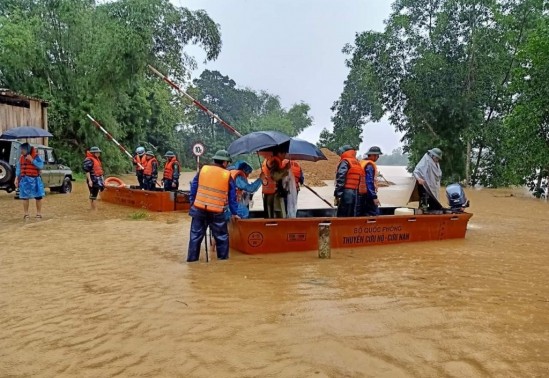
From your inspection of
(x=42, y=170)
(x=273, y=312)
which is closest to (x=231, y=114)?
(x=42, y=170)

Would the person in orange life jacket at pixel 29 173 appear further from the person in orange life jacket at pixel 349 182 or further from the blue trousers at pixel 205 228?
A: the person in orange life jacket at pixel 349 182

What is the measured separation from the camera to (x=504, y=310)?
4715 millimetres

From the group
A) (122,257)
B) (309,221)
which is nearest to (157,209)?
(122,257)

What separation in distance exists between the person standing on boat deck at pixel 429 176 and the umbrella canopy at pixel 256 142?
307 cm

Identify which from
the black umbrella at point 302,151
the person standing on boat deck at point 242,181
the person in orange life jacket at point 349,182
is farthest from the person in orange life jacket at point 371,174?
the person standing on boat deck at point 242,181

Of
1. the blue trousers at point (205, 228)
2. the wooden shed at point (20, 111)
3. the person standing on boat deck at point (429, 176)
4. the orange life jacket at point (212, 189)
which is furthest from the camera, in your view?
the wooden shed at point (20, 111)

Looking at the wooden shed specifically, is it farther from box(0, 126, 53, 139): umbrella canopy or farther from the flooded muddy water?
the flooded muddy water

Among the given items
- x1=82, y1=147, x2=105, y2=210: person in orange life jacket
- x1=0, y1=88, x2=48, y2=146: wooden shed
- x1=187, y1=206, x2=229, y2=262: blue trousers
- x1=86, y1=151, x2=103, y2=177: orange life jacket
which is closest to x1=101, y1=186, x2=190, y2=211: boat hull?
x1=82, y1=147, x2=105, y2=210: person in orange life jacket

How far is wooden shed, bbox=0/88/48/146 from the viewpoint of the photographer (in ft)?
61.6

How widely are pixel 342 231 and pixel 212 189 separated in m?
2.46

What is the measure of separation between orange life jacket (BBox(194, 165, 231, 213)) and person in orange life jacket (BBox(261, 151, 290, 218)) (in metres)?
1.50

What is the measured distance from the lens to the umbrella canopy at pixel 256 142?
6.98 m

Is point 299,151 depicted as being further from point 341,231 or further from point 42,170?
point 42,170

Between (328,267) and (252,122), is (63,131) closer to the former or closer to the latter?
(328,267)
